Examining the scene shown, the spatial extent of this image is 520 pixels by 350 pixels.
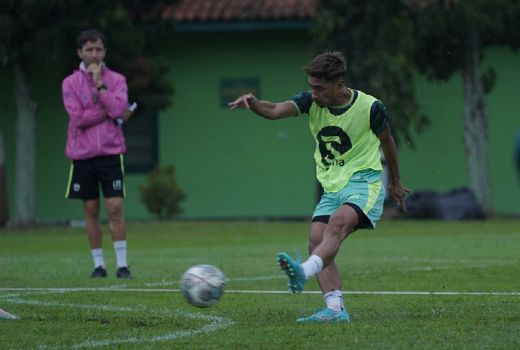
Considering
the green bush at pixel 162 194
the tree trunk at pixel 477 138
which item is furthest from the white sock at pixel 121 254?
the tree trunk at pixel 477 138

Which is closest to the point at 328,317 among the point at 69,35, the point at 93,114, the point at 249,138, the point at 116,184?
the point at 116,184

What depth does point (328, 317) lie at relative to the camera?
884 centimetres

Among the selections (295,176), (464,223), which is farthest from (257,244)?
(295,176)

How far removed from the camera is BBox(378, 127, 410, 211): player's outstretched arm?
9.25m

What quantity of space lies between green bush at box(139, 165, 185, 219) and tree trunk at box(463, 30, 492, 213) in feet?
19.4

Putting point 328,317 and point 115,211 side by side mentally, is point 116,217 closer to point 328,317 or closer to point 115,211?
point 115,211

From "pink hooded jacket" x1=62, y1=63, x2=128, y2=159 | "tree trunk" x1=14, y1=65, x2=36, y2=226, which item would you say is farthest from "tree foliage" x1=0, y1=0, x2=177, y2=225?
"pink hooded jacket" x1=62, y1=63, x2=128, y2=159

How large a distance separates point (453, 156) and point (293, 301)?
768 inches

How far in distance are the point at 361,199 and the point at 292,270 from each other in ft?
3.48

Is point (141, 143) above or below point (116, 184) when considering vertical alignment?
below

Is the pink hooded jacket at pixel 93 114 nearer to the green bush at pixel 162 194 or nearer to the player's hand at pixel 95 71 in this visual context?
the player's hand at pixel 95 71

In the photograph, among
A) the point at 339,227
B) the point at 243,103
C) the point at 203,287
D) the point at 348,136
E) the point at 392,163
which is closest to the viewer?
the point at 203,287

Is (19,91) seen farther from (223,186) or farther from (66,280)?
(66,280)

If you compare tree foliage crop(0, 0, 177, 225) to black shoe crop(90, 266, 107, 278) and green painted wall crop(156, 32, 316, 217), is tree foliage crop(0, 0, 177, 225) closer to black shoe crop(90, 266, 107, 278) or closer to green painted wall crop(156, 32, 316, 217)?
green painted wall crop(156, 32, 316, 217)
